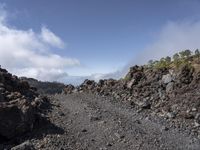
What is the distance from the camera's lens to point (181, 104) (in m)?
26.2

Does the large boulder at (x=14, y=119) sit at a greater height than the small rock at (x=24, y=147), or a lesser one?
greater

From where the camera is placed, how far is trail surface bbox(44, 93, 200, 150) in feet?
64.7

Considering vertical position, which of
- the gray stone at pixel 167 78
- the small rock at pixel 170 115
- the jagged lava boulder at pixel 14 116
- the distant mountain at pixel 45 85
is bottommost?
the small rock at pixel 170 115

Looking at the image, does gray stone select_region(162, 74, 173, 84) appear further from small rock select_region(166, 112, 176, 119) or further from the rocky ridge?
the rocky ridge

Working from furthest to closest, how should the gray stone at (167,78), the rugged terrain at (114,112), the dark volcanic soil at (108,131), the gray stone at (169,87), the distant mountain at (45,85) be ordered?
the distant mountain at (45,85) → the gray stone at (167,78) → the gray stone at (169,87) → the rugged terrain at (114,112) → the dark volcanic soil at (108,131)

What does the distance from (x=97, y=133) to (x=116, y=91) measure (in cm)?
978

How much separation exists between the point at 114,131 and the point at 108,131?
0.28 metres

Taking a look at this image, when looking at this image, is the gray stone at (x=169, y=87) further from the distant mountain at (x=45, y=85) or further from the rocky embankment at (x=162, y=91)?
the distant mountain at (x=45, y=85)

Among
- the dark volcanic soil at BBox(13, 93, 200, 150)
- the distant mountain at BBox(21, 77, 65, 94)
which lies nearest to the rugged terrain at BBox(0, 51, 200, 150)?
the dark volcanic soil at BBox(13, 93, 200, 150)

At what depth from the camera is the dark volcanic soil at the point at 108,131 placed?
19.5 meters

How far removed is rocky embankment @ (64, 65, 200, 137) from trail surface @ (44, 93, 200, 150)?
1141 millimetres

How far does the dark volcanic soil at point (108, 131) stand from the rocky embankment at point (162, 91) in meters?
1.02

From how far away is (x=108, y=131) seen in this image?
21.2m

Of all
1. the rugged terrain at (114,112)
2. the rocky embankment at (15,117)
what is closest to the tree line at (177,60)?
the rugged terrain at (114,112)
